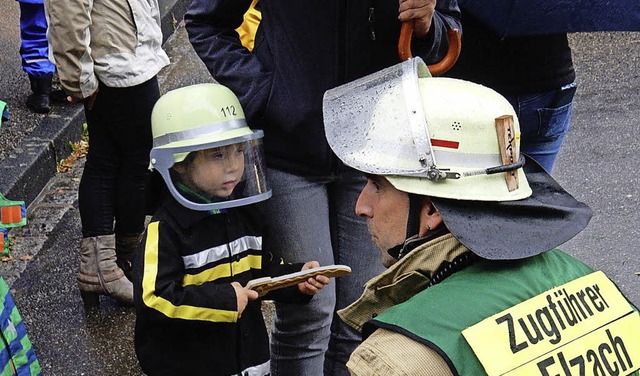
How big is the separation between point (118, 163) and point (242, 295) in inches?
64.1

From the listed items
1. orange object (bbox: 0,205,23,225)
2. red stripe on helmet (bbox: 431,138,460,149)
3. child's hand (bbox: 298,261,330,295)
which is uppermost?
red stripe on helmet (bbox: 431,138,460,149)

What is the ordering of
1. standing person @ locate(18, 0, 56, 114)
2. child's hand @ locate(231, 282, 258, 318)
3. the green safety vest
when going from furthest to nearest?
standing person @ locate(18, 0, 56, 114), child's hand @ locate(231, 282, 258, 318), the green safety vest

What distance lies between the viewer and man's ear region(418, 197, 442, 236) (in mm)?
2043

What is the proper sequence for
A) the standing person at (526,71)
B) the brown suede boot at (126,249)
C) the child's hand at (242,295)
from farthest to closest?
the brown suede boot at (126,249), the standing person at (526,71), the child's hand at (242,295)

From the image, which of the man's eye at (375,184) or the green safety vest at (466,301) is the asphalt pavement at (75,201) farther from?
the green safety vest at (466,301)

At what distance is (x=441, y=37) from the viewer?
9.20ft

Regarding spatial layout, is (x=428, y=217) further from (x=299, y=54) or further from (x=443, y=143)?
(x=299, y=54)

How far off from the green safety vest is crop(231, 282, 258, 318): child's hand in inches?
33.2

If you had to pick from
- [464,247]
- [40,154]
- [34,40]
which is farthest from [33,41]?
[464,247]

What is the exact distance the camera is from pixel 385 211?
7.00 feet

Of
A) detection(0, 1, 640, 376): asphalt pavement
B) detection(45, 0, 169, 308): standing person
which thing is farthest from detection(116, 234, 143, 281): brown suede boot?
detection(0, 1, 640, 376): asphalt pavement

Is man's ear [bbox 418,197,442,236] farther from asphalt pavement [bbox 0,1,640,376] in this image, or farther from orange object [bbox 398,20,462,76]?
asphalt pavement [bbox 0,1,640,376]

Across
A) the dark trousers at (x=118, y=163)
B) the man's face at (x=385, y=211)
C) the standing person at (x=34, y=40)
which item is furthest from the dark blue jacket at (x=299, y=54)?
the standing person at (x=34, y=40)

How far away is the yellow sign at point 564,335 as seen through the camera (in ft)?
5.83
